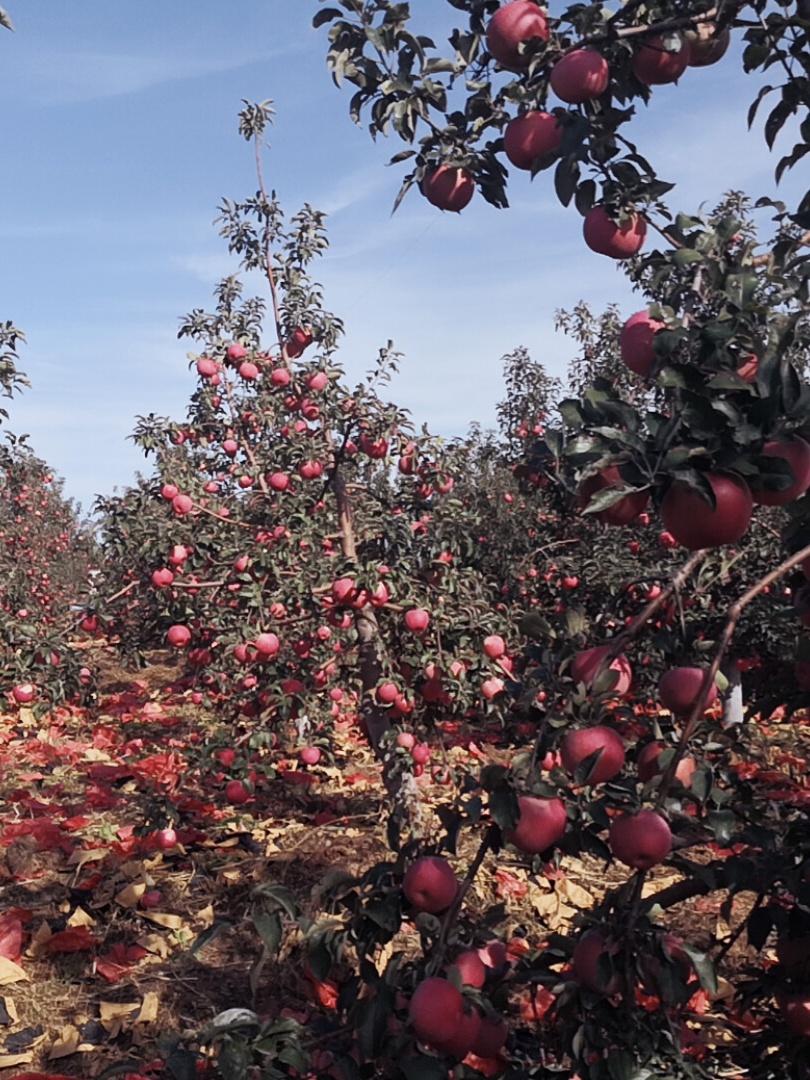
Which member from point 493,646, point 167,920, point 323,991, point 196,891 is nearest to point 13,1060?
point 323,991

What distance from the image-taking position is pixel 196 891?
489 centimetres

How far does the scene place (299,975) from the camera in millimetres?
3854

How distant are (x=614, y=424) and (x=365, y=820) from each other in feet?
16.8

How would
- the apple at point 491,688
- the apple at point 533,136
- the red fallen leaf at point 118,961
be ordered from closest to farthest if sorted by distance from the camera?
the apple at point 533,136, the red fallen leaf at point 118,961, the apple at point 491,688

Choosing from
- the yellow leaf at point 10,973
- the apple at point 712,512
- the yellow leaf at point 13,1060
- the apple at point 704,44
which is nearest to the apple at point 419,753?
the yellow leaf at point 10,973

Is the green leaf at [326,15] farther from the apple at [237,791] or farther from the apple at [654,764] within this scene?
the apple at [237,791]

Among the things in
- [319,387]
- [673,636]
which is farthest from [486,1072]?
[319,387]

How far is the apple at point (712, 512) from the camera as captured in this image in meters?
1.49

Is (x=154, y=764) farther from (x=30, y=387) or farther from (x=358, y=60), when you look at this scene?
(x=358, y=60)

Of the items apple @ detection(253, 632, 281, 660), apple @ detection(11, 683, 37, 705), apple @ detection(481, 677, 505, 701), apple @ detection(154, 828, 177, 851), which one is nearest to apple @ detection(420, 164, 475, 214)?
apple @ detection(481, 677, 505, 701)

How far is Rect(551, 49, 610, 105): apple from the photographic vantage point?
2238 millimetres

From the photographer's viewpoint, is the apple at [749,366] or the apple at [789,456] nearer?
the apple at [789,456]

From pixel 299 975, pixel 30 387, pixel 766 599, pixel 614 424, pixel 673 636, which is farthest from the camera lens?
pixel 30 387

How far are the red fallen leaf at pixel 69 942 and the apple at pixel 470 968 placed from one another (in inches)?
119
